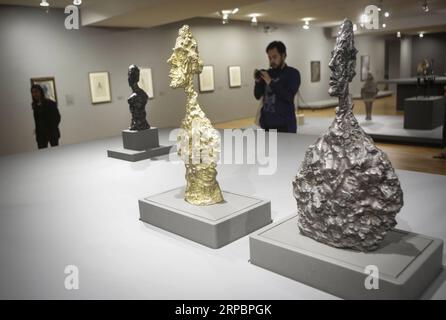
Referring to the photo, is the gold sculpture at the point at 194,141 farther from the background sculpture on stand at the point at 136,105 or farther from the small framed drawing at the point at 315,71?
the small framed drawing at the point at 315,71

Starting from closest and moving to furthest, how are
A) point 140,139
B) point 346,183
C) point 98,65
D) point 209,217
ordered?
point 346,183, point 209,217, point 140,139, point 98,65

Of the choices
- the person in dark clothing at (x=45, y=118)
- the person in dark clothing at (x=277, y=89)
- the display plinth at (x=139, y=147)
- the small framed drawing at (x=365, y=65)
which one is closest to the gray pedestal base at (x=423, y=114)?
the person in dark clothing at (x=277, y=89)

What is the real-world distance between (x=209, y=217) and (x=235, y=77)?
437 inches

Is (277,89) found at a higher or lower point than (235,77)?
lower

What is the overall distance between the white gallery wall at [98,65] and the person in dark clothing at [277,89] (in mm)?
5439

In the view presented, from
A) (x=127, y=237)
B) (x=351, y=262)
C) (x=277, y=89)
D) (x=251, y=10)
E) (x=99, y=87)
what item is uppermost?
(x=251, y=10)

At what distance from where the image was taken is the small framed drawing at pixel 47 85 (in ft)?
27.9

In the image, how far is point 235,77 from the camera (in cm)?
1323

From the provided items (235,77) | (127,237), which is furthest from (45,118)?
Result: (235,77)

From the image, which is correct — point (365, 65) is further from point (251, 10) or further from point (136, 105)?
point (136, 105)

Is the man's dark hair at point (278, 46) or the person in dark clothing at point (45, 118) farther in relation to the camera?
the person in dark clothing at point (45, 118)

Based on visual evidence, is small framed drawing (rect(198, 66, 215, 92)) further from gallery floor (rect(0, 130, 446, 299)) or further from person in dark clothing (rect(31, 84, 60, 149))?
gallery floor (rect(0, 130, 446, 299))

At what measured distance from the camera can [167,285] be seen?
6.91ft

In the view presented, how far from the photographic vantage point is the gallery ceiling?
7.51 metres
